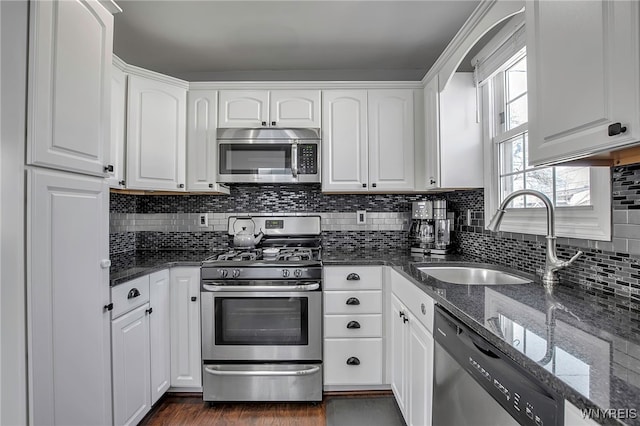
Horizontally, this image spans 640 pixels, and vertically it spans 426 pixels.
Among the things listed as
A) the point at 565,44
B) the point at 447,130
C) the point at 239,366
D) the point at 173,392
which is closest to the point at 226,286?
the point at 239,366

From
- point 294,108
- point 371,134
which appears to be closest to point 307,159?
point 294,108


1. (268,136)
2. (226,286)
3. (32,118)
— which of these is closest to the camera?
(32,118)

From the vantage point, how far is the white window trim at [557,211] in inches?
47.5

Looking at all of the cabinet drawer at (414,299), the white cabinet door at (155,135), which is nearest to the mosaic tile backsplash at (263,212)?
the white cabinet door at (155,135)

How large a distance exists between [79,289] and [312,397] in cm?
150

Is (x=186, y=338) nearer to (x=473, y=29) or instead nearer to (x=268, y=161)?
(x=268, y=161)

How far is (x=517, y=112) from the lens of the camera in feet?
5.87

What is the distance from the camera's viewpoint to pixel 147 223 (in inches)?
106

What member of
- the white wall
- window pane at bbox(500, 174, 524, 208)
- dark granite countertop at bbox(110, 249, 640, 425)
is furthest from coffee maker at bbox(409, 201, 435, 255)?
the white wall

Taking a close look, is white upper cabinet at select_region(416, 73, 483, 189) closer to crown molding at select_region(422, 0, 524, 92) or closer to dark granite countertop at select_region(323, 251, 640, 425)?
crown molding at select_region(422, 0, 524, 92)

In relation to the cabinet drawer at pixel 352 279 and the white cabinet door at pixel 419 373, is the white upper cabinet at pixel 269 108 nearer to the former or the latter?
the cabinet drawer at pixel 352 279

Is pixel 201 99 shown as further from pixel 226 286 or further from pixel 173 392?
pixel 173 392

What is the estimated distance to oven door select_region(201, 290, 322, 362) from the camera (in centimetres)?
207

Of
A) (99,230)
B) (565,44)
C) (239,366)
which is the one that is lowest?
(239,366)
